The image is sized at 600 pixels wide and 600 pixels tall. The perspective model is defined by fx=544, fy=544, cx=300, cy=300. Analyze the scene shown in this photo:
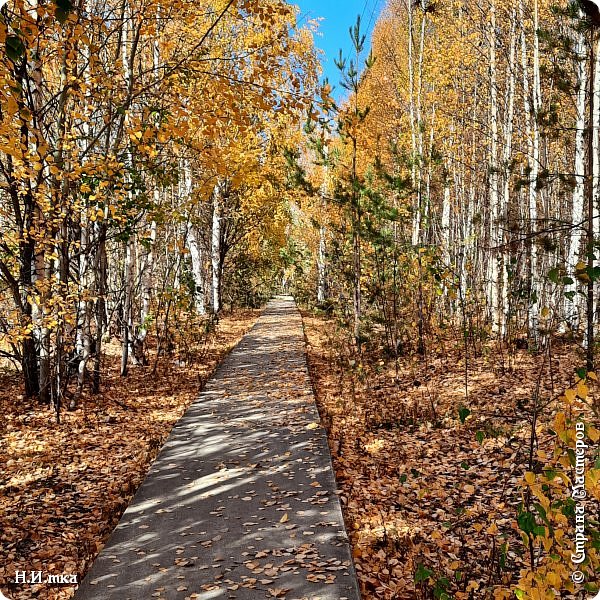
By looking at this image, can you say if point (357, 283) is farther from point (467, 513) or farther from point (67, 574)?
point (67, 574)

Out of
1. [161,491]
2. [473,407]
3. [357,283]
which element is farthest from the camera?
[357,283]

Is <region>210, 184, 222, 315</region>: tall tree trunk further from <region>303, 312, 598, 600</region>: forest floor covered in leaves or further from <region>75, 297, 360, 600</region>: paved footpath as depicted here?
<region>75, 297, 360, 600</region>: paved footpath

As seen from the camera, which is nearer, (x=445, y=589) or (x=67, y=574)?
(x=445, y=589)

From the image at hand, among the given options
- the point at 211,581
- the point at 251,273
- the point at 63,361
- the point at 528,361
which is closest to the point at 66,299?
the point at 63,361

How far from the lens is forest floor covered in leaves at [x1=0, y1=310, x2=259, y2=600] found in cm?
426

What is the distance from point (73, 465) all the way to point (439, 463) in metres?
4.06

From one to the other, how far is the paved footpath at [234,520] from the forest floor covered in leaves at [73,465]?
0.83 feet

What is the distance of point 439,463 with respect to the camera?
241 inches

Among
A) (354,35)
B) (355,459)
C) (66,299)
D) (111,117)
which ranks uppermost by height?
(354,35)

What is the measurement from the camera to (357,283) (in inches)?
406

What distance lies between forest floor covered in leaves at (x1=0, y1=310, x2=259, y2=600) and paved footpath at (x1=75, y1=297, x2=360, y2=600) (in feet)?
0.83

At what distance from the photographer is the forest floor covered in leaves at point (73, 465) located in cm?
426

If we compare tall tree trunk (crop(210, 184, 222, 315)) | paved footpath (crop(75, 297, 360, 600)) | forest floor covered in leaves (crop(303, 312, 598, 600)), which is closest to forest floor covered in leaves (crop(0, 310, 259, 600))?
paved footpath (crop(75, 297, 360, 600))

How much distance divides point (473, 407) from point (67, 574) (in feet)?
17.6
